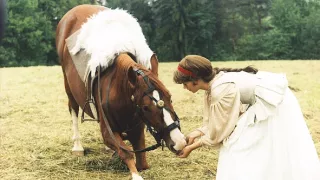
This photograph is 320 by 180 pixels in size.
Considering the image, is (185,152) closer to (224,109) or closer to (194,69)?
(224,109)

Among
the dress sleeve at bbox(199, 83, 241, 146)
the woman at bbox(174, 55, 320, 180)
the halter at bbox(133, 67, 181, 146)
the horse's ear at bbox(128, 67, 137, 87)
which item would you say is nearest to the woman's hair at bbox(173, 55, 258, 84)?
the woman at bbox(174, 55, 320, 180)

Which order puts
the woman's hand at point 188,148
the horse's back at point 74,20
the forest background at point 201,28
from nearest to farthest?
the woman's hand at point 188,148, the horse's back at point 74,20, the forest background at point 201,28

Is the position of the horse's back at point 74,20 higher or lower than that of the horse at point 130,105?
higher

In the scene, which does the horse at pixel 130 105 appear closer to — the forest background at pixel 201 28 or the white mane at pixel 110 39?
the white mane at pixel 110 39

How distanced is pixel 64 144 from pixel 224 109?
135 inches

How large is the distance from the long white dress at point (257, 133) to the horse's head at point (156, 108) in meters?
0.29

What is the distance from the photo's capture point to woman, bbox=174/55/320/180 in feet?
10.3

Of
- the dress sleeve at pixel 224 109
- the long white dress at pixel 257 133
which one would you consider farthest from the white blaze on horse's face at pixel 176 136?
the dress sleeve at pixel 224 109

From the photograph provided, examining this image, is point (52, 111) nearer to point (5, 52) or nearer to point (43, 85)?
point (43, 85)

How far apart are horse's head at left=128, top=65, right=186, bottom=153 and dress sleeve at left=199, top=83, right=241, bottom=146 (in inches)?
14.8

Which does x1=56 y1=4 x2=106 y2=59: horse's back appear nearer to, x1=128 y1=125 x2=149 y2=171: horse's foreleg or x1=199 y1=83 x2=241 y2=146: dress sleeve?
x1=128 y1=125 x2=149 y2=171: horse's foreleg

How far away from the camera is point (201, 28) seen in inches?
1608

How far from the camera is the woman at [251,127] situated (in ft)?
10.3

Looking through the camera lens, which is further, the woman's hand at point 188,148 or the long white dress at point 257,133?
the woman's hand at point 188,148
